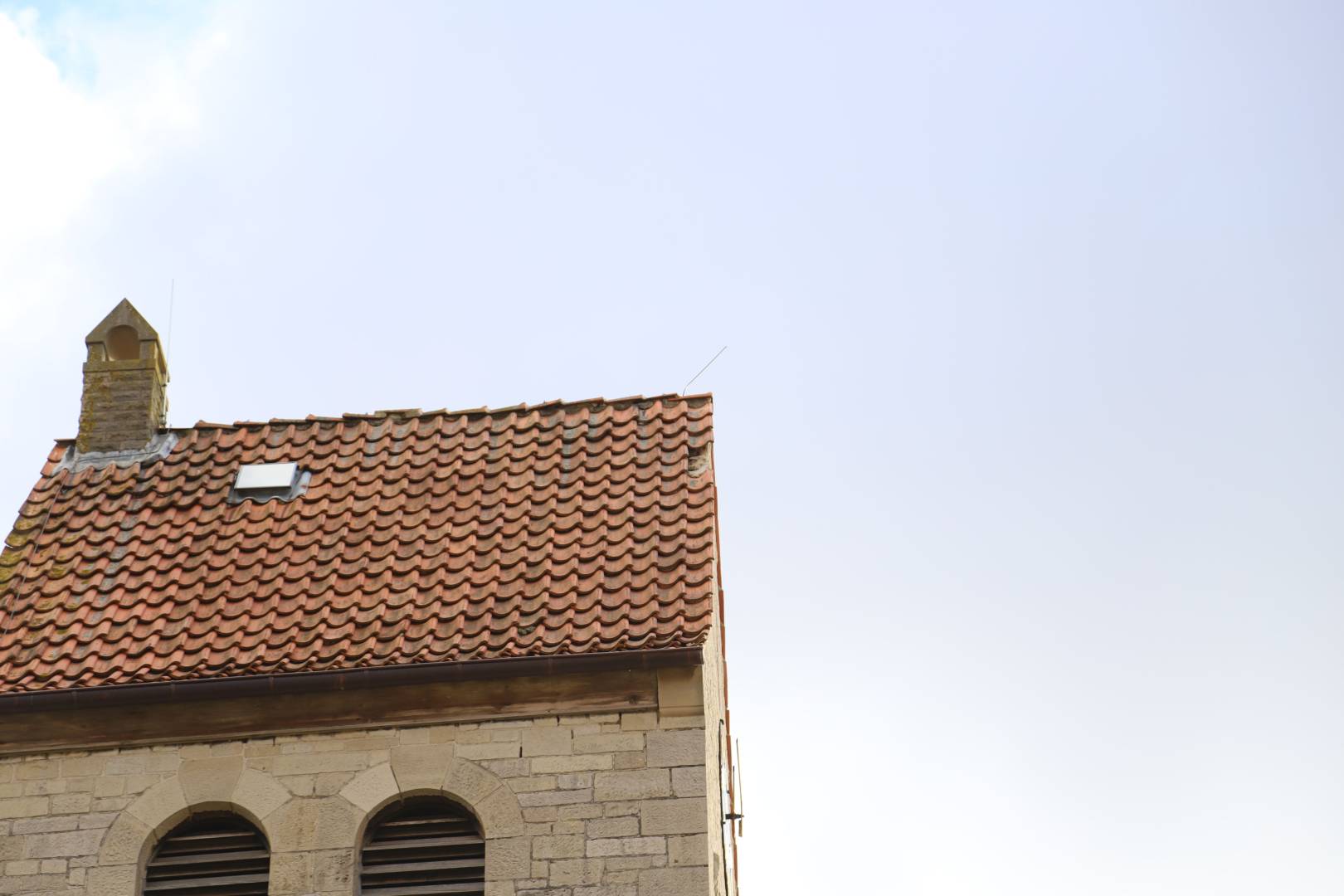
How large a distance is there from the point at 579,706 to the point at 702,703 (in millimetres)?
801

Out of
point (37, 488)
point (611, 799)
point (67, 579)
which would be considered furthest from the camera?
point (37, 488)

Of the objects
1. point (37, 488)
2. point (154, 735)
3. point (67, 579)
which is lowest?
point (154, 735)

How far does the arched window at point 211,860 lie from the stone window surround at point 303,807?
0.09 m

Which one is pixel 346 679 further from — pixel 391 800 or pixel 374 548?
pixel 374 548

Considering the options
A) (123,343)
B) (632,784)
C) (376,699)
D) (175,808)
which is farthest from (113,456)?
(632,784)

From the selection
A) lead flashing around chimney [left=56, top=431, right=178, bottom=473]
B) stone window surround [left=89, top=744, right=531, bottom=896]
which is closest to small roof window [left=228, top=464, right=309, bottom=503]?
lead flashing around chimney [left=56, top=431, right=178, bottom=473]

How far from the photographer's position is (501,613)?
13.5 metres

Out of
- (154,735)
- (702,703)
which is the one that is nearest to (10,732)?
(154,735)

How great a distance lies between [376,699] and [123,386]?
15.0 ft

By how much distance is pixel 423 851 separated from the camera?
12.8 meters

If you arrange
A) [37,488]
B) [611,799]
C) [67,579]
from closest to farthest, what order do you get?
1. [611,799]
2. [67,579]
3. [37,488]

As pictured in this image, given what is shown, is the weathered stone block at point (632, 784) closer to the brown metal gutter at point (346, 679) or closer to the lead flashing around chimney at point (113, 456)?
the brown metal gutter at point (346, 679)

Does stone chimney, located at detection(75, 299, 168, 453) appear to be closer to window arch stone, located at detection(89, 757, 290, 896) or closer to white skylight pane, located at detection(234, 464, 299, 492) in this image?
white skylight pane, located at detection(234, 464, 299, 492)

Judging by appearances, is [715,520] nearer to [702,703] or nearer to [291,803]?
[702,703]
